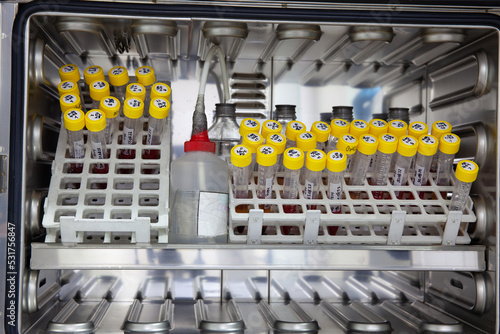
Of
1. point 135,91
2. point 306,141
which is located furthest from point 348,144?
point 135,91

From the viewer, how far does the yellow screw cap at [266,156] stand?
3.68 ft

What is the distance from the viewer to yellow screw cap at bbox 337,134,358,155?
3.93 feet

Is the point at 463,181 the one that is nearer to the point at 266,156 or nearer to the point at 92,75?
the point at 266,156

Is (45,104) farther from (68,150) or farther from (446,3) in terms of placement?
(446,3)

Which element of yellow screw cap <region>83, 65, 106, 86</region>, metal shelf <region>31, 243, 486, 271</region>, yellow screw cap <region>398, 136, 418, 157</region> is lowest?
metal shelf <region>31, 243, 486, 271</region>

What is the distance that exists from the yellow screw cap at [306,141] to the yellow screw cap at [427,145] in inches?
10.3

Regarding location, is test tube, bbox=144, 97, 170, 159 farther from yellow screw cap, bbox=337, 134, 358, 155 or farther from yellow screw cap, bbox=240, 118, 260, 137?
yellow screw cap, bbox=337, 134, 358, 155

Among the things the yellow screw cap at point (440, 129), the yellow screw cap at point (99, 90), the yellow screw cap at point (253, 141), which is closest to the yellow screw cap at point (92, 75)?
the yellow screw cap at point (99, 90)

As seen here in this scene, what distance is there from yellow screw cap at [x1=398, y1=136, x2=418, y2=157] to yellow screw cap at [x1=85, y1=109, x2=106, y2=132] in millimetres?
720

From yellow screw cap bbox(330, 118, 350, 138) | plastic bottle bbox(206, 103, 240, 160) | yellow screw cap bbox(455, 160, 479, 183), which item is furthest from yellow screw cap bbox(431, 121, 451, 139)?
plastic bottle bbox(206, 103, 240, 160)

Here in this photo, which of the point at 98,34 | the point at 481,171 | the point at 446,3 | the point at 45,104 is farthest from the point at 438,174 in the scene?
the point at 45,104

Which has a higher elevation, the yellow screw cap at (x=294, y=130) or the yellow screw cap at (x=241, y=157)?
the yellow screw cap at (x=294, y=130)

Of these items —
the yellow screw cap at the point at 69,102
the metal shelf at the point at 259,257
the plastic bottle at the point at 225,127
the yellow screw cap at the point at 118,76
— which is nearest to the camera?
the metal shelf at the point at 259,257

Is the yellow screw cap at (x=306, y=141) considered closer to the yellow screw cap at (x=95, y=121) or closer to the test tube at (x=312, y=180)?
the test tube at (x=312, y=180)
